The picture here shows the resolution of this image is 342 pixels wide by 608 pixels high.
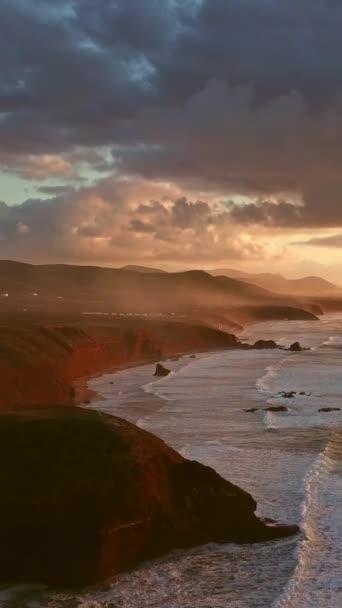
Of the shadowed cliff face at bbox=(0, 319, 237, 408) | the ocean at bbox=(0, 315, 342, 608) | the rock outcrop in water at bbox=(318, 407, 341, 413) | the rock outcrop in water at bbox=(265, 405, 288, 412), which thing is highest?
the shadowed cliff face at bbox=(0, 319, 237, 408)

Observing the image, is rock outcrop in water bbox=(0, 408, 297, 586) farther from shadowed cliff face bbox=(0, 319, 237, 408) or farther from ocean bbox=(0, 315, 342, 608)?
shadowed cliff face bbox=(0, 319, 237, 408)

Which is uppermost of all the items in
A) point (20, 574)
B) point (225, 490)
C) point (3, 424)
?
point (3, 424)

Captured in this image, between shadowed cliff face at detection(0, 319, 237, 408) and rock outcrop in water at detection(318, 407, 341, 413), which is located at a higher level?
shadowed cliff face at detection(0, 319, 237, 408)

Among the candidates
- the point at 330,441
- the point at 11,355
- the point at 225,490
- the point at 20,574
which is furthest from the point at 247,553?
the point at 11,355

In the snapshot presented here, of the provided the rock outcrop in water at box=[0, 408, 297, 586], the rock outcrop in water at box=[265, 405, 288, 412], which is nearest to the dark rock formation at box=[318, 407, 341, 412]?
the rock outcrop in water at box=[265, 405, 288, 412]

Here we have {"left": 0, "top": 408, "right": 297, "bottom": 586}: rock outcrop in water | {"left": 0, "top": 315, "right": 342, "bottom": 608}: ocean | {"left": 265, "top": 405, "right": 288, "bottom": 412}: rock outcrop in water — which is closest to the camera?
{"left": 0, "top": 315, "right": 342, "bottom": 608}: ocean

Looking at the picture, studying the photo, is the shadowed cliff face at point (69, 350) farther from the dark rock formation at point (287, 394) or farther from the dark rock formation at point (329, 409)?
the dark rock formation at point (329, 409)

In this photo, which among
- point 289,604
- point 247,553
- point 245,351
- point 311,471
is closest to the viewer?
point 289,604

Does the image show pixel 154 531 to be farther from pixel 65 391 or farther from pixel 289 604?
pixel 65 391

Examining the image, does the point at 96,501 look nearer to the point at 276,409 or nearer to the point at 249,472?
the point at 249,472
